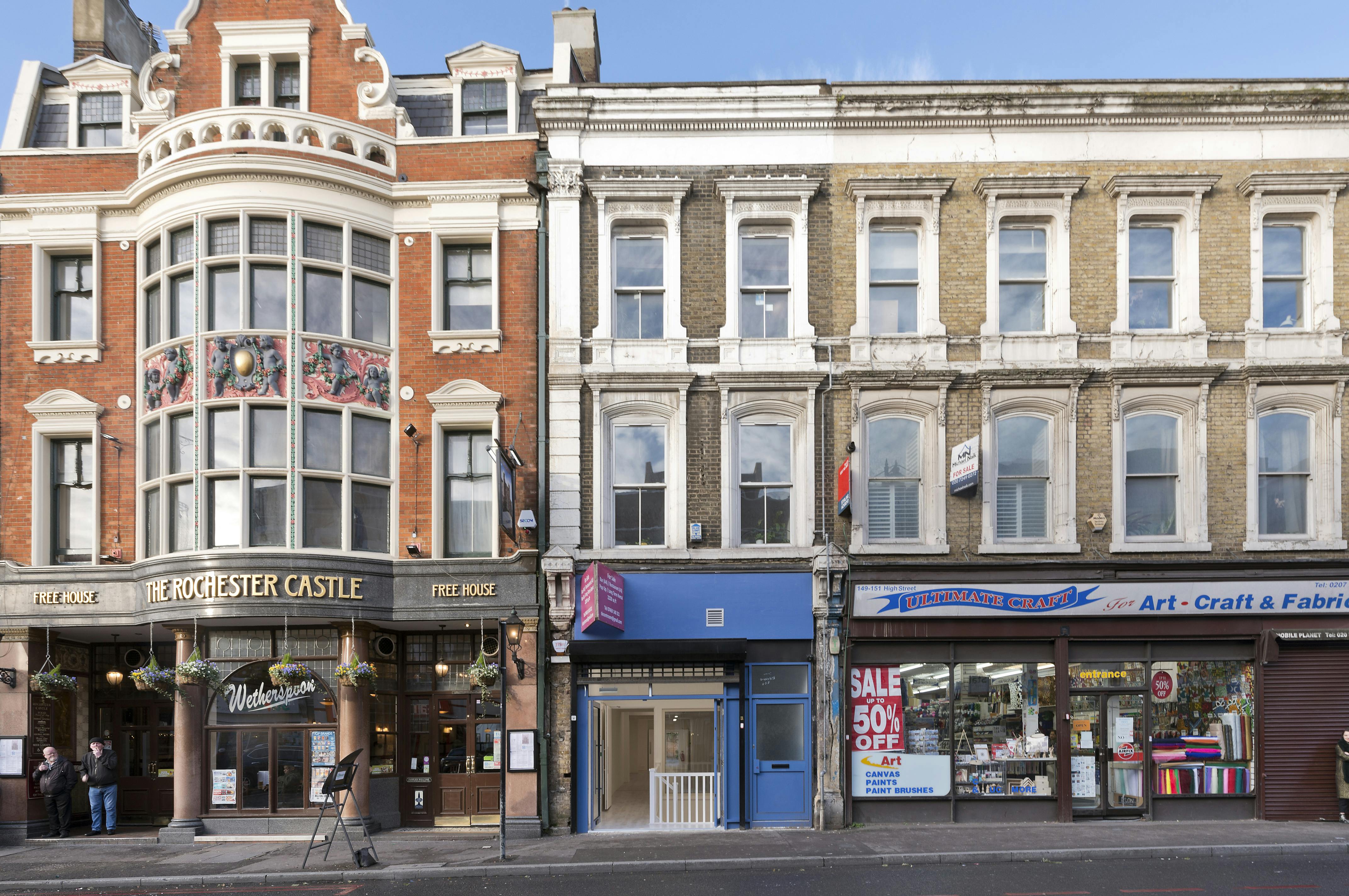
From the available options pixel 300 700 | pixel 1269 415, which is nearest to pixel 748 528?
pixel 300 700

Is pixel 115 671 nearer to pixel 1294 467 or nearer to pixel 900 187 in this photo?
pixel 900 187

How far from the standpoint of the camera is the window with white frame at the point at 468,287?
56.1 feet

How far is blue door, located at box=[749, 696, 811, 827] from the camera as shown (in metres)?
15.8

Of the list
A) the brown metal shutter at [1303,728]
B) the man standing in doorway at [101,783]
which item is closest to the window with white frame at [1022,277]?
the brown metal shutter at [1303,728]

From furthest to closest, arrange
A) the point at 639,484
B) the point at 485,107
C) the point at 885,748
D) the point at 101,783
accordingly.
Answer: the point at 485,107 → the point at 639,484 → the point at 101,783 → the point at 885,748

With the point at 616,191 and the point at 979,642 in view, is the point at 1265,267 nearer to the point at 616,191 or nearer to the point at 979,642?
the point at 979,642

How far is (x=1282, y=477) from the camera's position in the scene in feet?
54.8

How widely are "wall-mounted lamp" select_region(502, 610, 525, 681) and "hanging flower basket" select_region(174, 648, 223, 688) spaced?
467cm

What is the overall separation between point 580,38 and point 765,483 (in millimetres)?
9168

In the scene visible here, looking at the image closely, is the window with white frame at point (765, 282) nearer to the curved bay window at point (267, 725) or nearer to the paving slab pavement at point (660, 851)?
the paving slab pavement at point (660, 851)

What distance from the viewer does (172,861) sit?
46.3 feet

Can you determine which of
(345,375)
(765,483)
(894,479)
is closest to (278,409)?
(345,375)

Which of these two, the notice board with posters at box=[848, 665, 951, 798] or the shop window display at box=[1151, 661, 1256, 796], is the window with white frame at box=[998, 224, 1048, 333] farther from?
the notice board with posters at box=[848, 665, 951, 798]

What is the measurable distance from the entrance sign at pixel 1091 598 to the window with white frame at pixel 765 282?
4672mm
